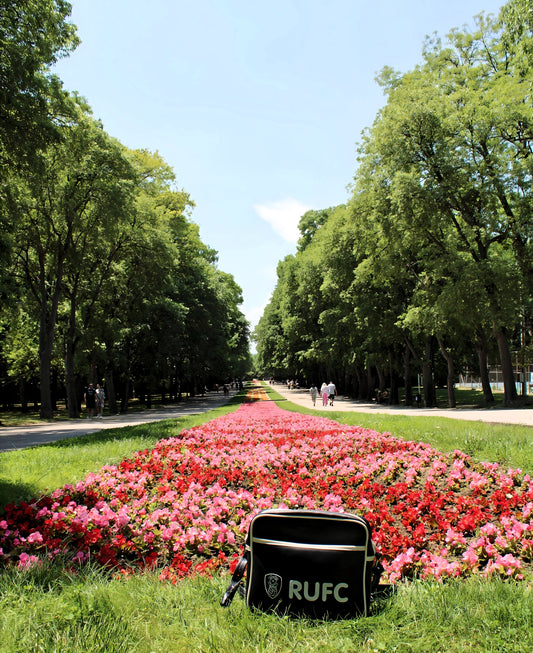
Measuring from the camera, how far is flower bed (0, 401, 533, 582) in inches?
154

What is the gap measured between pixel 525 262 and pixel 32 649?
73.8 feet

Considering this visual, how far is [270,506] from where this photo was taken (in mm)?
5102

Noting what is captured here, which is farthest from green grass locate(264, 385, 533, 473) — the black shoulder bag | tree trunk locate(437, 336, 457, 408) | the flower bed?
tree trunk locate(437, 336, 457, 408)

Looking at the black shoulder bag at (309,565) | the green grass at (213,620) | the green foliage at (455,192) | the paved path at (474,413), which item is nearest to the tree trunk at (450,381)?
the green foliage at (455,192)

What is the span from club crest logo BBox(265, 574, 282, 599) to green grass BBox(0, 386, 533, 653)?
123mm

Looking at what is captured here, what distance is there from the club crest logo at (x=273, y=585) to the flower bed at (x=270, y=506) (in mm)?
1056

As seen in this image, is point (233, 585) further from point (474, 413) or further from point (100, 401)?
point (100, 401)

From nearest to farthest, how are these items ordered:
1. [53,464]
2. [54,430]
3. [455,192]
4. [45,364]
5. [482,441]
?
[53,464]
[482,441]
[54,430]
[455,192]
[45,364]

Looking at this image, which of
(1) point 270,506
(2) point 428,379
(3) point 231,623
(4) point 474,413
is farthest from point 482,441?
(2) point 428,379

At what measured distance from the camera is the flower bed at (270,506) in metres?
3.92

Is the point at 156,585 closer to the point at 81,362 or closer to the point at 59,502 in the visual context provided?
the point at 59,502

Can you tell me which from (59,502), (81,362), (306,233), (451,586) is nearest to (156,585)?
(451,586)

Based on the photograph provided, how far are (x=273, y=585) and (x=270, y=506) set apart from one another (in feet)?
7.43

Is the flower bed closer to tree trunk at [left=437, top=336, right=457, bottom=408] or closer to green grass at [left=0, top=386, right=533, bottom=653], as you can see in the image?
green grass at [left=0, top=386, right=533, bottom=653]
